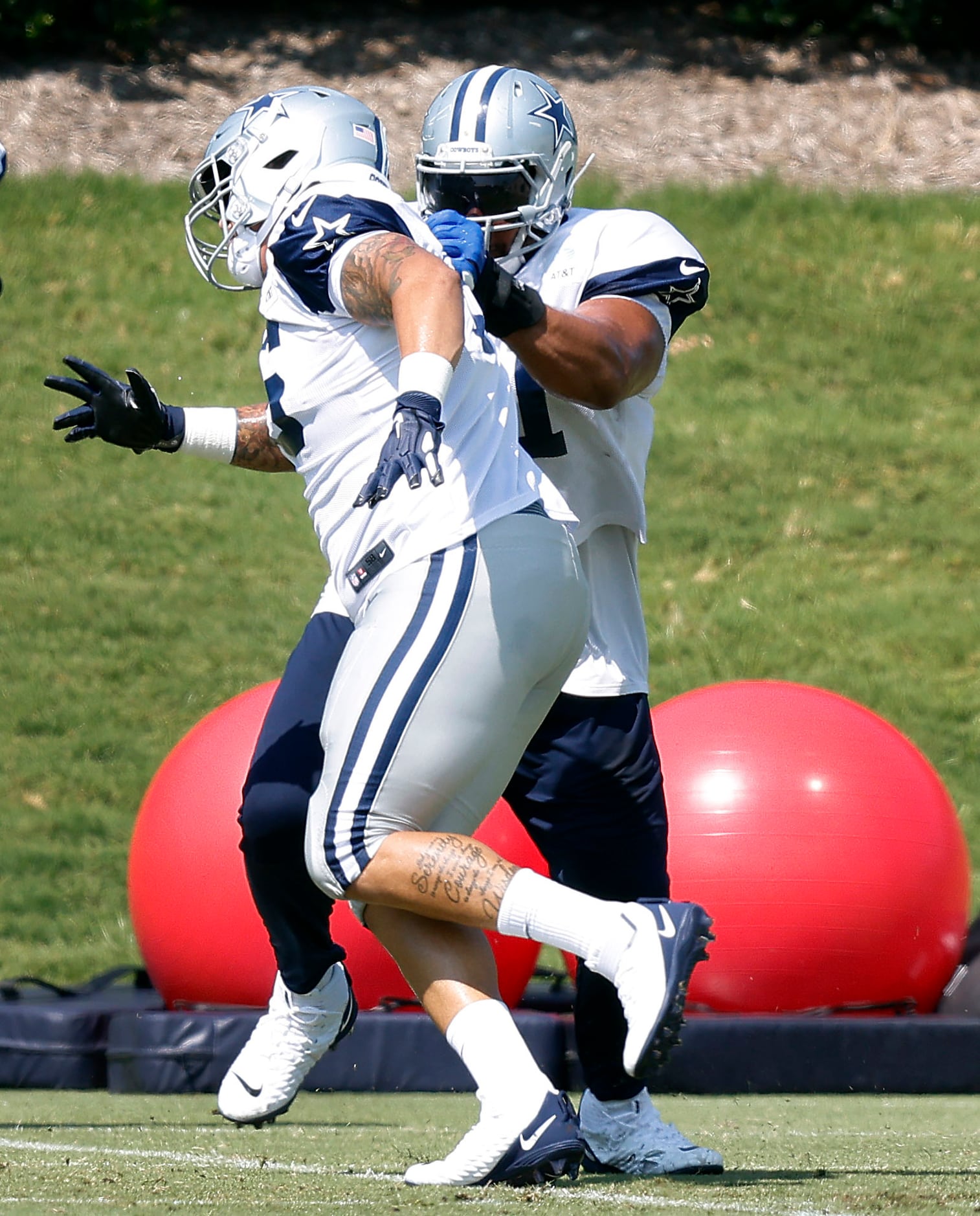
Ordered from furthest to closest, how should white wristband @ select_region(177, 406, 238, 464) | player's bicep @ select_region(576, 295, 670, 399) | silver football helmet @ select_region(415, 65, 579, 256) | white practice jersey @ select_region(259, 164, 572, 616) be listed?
white wristband @ select_region(177, 406, 238, 464) → silver football helmet @ select_region(415, 65, 579, 256) → player's bicep @ select_region(576, 295, 670, 399) → white practice jersey @ select_region(259, 164, 572, 616)

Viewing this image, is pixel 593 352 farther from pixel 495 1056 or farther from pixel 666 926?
pixel 495 1056

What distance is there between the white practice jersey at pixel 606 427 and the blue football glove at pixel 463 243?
0.37 metres

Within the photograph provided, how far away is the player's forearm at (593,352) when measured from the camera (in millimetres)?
2783

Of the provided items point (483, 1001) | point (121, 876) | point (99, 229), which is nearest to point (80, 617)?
point (121, 876)

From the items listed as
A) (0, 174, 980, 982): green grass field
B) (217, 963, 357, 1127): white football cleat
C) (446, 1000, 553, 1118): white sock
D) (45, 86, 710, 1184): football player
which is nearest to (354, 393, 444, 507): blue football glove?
(45, 86, 710, 1184): football player

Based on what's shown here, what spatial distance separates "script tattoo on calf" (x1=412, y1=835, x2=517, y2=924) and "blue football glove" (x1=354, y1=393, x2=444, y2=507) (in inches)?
20.2

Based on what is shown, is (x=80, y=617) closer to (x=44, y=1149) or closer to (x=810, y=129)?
(x=44, y=1149)

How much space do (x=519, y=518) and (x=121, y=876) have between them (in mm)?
5023

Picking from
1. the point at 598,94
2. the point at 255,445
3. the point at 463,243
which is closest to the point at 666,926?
the point at 463,243

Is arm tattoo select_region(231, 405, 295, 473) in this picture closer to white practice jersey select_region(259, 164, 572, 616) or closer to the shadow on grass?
white practice jersey select_region(259, 164, 572, 616)

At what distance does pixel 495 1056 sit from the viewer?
2.51m

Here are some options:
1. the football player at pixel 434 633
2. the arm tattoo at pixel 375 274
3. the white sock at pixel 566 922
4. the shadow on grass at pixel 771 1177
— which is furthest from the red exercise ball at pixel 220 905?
the arm tattoo at pixel 375 274

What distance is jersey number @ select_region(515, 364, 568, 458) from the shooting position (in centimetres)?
317

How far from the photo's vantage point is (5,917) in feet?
22.8
